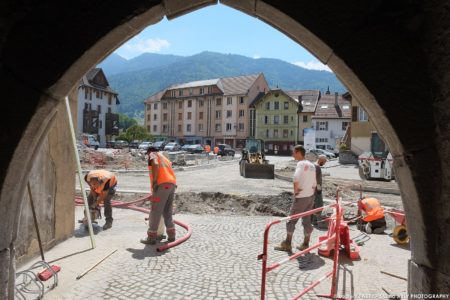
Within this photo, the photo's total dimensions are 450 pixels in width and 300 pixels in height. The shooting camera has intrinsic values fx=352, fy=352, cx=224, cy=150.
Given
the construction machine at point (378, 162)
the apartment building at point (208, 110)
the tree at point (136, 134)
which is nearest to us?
the construction machine at point (378, 162)

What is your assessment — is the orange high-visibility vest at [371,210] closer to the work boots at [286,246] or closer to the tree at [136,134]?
the work boots at [286,246]

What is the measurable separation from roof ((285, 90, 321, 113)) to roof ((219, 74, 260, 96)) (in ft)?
23.4

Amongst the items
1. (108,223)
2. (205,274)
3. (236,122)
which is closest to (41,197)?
(108,223)

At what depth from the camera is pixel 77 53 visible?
1924 mm

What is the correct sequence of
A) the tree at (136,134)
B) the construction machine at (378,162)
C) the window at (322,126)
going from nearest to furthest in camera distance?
1. the construction machine at (378,162)
2. the window at (322,126)
3. the tree at (136,134)

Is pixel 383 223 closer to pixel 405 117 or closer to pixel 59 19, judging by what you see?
pixel 405 117

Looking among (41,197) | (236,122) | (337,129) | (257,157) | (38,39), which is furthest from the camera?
(236,122)

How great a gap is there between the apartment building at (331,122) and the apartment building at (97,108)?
36872 mm

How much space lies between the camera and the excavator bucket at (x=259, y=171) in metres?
19.9

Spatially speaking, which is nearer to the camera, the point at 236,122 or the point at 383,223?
the point at 383,223

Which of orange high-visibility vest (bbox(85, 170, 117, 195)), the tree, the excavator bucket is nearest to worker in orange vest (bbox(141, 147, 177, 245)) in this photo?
orange high-visibility vest (bbox(85, 170, 117, 195))

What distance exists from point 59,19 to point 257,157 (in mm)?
20112

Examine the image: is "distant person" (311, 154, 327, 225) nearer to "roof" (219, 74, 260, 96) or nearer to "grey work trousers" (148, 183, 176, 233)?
"grey work trousers" (148, 183, 176, 233)

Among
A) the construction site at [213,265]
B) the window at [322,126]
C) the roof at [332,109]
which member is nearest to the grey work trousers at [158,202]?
the construction site at [213,265]
